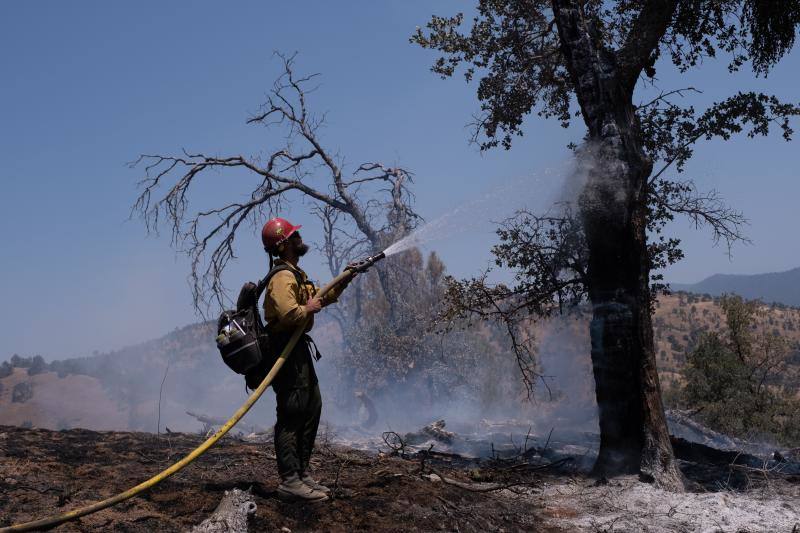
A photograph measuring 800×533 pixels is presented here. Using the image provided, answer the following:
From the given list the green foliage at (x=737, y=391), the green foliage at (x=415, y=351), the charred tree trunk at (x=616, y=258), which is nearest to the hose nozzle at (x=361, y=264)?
the charred tree trunk at (x=616, y=258)

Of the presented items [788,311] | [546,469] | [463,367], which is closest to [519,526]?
[546,469]

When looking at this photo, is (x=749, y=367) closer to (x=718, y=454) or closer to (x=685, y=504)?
(x=718, y=454)

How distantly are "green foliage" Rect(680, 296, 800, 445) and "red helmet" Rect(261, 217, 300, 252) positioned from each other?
412 inches

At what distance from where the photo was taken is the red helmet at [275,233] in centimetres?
528

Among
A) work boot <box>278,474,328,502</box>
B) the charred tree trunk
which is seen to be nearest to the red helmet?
work boot <box>278,474,328,502</box>

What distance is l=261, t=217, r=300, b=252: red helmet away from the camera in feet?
17.3

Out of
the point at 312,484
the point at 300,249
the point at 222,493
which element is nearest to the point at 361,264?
the point at 300,249

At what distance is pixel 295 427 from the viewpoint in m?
5.14

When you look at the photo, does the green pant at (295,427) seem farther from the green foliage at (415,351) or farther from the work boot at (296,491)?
the green foliage at (415,351)

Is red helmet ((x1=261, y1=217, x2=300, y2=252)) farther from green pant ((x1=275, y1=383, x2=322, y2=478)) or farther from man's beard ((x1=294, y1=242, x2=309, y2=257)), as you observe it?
green pant ((x1=275, y1=383, x2=322, y2=478))

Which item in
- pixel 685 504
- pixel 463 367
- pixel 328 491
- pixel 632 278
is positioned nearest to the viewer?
pixel 328 491

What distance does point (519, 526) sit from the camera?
207 inches

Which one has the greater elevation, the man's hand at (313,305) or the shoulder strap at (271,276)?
the shoulder strap at (271,276)

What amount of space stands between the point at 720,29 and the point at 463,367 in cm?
1676
